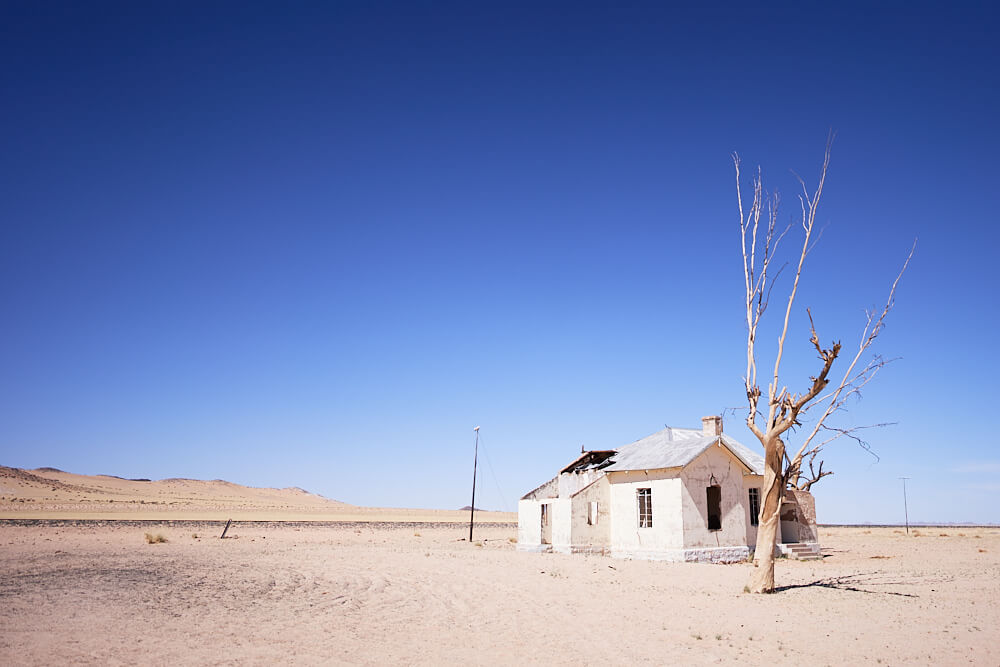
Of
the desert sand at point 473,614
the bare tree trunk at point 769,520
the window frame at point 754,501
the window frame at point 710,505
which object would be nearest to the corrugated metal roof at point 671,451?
the window frame at point 754,501

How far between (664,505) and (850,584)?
7439 mm

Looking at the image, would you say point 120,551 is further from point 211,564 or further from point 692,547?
point 692,547

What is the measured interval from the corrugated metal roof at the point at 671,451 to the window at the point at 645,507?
0.93 m

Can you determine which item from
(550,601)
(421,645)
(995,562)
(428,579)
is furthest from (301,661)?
(995,562)

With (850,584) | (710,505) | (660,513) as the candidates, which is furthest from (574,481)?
(850,584)

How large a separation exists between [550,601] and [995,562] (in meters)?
21.3

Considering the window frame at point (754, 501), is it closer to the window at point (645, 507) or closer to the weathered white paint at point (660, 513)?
the weathered white paint at point (660, 513)

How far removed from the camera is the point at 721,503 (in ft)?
79.2

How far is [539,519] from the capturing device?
26.8 meters

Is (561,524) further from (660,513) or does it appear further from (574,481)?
(660,513)

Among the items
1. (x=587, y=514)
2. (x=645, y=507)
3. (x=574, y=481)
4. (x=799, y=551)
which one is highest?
(x=574, y=481)

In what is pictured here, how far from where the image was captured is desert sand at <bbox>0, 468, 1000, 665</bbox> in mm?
8859

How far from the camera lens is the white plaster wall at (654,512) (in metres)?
23.0

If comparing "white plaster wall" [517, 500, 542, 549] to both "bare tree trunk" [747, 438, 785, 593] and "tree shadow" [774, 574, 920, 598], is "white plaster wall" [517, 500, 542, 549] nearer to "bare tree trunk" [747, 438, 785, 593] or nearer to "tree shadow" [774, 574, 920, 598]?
"tree shadow" [774, 574, 920, 598]
